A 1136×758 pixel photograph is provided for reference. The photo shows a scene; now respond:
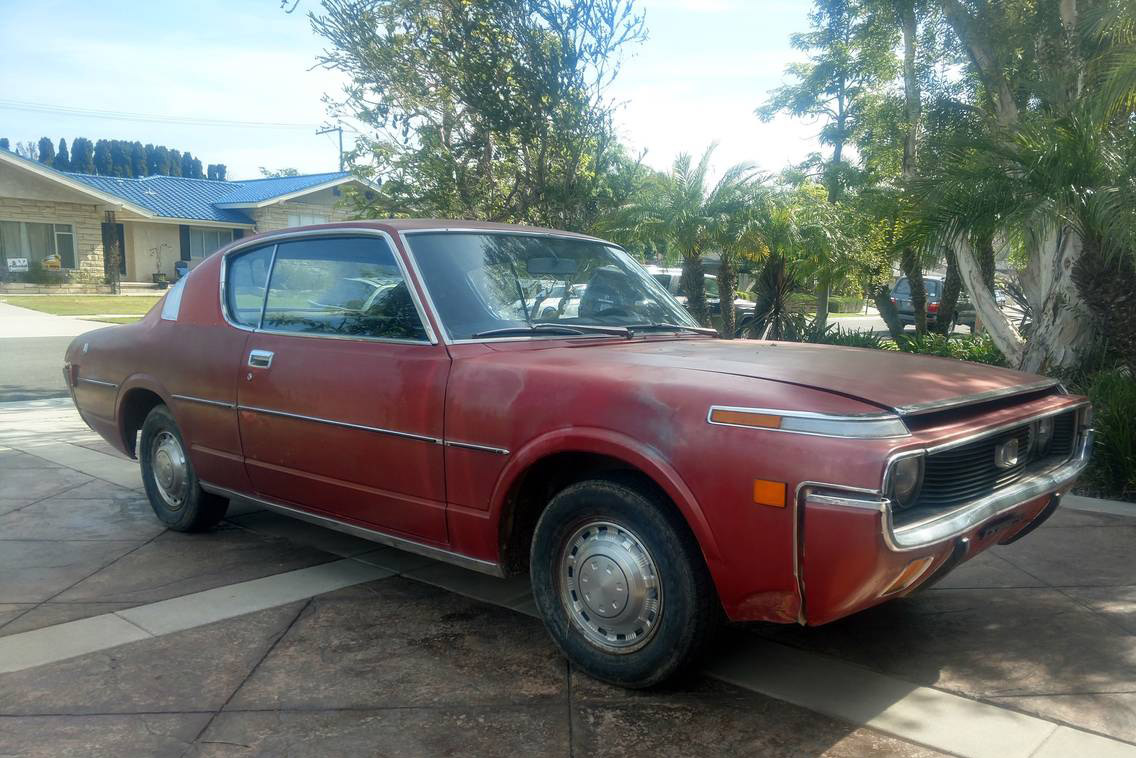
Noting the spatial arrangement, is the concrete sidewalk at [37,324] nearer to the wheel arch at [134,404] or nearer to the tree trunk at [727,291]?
the tree trunk at [727,291]

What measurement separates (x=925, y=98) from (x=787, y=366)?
38.6 feet

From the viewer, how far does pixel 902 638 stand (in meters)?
3.82

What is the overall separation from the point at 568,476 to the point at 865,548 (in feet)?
4.24

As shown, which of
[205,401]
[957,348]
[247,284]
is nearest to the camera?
[205,401]

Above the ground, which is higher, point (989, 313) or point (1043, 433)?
point (989, 313)

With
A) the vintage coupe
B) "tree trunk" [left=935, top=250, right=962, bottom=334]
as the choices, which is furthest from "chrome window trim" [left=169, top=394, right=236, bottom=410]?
"tree trunk" [left=935, top=250, right=962, bottom=334]

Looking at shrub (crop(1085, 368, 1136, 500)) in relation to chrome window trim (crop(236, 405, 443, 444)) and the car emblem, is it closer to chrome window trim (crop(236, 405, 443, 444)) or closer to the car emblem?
the car emblem

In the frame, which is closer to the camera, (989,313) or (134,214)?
(989,313)

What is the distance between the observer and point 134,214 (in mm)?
33156

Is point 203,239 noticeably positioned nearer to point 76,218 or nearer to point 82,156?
point 76,218

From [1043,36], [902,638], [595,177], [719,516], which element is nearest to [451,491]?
[719,516]

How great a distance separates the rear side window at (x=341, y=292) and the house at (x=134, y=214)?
2778 centimetres

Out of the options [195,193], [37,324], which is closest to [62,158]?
[195,193]

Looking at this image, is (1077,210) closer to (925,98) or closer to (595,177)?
(595,177)
